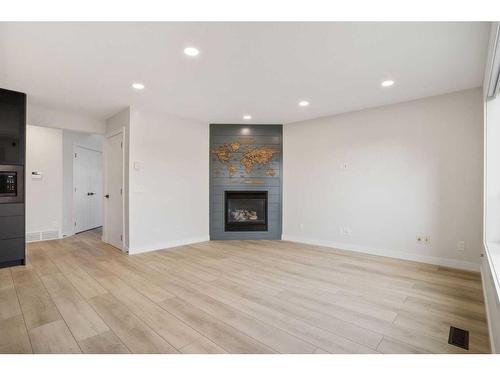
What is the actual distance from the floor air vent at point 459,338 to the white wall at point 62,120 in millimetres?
5545

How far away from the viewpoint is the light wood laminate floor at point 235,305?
162 cm

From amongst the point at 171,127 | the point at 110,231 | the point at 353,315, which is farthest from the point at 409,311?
the point at 110,231

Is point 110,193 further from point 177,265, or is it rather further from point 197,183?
point 177,265

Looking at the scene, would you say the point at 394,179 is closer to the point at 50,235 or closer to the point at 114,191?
the point at 114,191

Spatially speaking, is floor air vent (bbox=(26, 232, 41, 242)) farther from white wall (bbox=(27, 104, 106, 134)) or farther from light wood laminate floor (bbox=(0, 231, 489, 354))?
white wall (bbox=(27, 104, 106, 134))

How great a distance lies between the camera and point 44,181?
4715 millimetres

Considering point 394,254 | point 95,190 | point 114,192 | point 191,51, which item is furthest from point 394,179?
point 95,190

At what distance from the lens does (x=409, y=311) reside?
6.75 ft

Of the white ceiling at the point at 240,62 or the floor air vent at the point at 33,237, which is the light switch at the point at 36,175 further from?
the white ceiling at the point at 240,62

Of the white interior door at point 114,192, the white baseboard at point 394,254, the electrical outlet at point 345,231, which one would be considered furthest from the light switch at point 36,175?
the electrical outlet at point 345,231

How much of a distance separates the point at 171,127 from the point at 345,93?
294cm

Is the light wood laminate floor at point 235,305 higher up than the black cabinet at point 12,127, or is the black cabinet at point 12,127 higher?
the black cabinet at point 12,127
